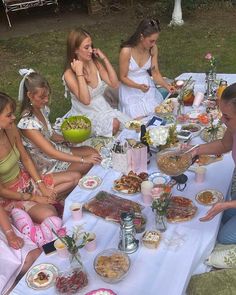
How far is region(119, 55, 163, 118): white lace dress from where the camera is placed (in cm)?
482

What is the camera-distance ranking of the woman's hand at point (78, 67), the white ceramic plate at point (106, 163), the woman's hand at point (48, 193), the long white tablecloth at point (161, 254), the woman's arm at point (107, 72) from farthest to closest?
the woman's arm at point (107, 72) → the woman's hand at point (78, 67) → the woman's hand at point (48, 193) → the white ceramic plate at point (106, 163) → the long white tablecloth at point (161, 254)

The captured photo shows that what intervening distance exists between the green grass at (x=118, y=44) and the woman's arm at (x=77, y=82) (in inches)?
57.3

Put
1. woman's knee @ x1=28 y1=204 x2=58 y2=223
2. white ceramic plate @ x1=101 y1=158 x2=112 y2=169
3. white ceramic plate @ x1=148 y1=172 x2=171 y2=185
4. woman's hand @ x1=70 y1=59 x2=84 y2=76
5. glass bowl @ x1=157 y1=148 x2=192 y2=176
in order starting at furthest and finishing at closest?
woman's hand @ x1=70 y1=59 x2=84 y2=76
white ceramic plate @ x1=101 y1=158 x2=112 y2=169
woman's knee @ x1=28 y1=204 x2=58 y2=223
white ceramic plate @ x1=148 y1=172 x2=171 y2=185
glass bowl @ x1=157 y1=148 x2=192 y2=176

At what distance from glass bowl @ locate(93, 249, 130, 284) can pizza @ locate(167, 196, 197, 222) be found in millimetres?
448

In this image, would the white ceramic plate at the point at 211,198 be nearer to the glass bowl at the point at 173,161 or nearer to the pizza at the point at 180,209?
the pizza at the point at 180,209

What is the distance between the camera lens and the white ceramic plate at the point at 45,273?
231cm

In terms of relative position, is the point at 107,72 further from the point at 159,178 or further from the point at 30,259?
the point at 30,259

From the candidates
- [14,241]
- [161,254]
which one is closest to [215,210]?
[161,254]

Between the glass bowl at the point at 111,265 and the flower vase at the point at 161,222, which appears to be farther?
the flower vase at the point at 161,222

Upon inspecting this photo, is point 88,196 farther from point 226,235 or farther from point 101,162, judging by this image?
point 226,235

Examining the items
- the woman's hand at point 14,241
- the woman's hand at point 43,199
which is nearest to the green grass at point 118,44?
the woman's hand at point 43,199

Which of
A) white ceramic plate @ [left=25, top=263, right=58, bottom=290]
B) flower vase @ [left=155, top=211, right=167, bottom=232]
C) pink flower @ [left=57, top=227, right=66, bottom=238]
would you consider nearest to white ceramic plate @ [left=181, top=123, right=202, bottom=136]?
flower vase @ [left=155, top=211, right=167, bottom=232]

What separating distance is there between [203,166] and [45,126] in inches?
59.2

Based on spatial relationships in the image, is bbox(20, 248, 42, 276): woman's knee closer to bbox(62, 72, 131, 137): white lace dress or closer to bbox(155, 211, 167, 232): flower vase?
bbox(155, 211, 167, 232): flower vase
